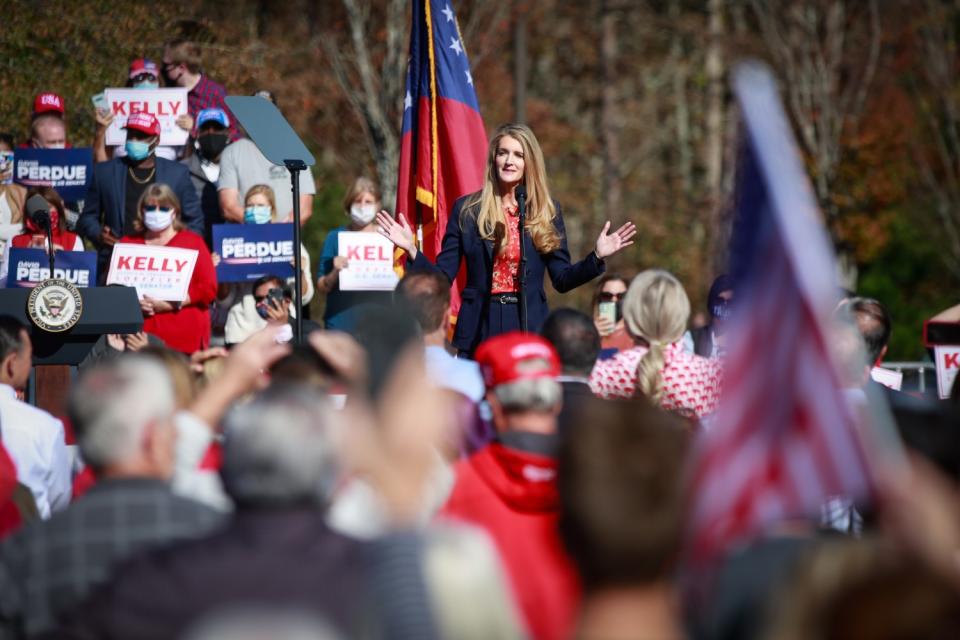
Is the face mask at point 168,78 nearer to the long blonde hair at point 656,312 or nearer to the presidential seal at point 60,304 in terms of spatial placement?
the presidential seal at point 60,304

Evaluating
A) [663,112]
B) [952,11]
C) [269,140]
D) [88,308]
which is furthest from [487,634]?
[663,112]

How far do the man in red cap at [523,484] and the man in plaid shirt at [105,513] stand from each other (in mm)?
1042

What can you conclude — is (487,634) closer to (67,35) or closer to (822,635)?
(822,635)

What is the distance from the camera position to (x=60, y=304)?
32.1 feet

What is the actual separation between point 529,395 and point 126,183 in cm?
692

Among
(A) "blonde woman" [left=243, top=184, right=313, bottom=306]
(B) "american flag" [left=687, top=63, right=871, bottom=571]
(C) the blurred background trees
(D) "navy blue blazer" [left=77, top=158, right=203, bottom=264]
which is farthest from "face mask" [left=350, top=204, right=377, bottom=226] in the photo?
(B) "american flag" [left=687, top=63, right=871, bottom=571]

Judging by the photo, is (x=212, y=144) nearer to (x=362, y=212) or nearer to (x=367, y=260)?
(x=362, y=212)

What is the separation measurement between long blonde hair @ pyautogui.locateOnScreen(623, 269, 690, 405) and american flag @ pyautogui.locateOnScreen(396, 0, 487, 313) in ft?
11.0

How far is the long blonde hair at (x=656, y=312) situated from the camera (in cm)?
704

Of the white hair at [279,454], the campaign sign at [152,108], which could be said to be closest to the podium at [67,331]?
the campaign sign at [152,108]

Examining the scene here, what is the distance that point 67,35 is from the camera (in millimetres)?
14602

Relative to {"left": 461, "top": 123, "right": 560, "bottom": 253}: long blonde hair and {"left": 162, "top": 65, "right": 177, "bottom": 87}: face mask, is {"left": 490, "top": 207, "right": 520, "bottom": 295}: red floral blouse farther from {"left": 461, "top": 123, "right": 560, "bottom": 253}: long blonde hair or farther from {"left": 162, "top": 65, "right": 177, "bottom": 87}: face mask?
{"left": 162, "top": 65, "right": 177, "bottom": 87}: face mask

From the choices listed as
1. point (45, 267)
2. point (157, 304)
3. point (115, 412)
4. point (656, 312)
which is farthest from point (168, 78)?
point (115, 412)

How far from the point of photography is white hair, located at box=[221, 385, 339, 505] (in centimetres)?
361
